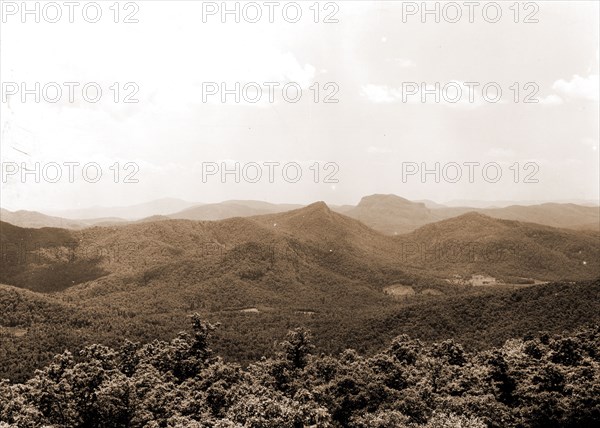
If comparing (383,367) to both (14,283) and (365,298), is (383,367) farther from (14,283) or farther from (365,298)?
(14,283)

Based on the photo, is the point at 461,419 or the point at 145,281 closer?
the point at 461,419

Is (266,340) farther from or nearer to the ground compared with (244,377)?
nearer to the ground

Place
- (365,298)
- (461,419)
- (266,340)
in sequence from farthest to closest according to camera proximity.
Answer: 1. (365,298)
2. (266,340)
3. (461,419)

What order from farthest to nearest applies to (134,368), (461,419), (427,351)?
(427,351) < (134,368) < (461,419)

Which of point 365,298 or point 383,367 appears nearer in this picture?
point 383,367

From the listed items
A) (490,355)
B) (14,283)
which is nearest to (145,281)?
(14,283)

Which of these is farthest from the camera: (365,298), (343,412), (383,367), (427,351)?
(365,298)

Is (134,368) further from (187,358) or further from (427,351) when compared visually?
(427,351)

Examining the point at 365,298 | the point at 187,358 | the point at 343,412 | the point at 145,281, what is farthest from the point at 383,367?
the point at 145,281

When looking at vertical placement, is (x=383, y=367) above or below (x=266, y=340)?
above
